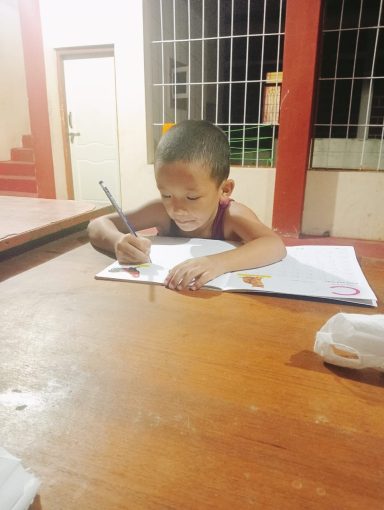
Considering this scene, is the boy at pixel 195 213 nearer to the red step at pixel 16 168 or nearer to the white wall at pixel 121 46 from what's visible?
the white wall at pixel 121 46

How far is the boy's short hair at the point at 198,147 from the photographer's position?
96 centimetres

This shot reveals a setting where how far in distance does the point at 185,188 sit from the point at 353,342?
1.94 ft

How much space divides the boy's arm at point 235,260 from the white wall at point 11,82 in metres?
5.66

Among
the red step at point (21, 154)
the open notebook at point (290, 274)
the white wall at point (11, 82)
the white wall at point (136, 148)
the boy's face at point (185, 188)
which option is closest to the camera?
the open notebook at point (290, 274)

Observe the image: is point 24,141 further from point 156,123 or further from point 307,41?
point 307,41

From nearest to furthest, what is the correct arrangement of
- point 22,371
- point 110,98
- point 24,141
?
point 22,371, point 110,98, point 24,141

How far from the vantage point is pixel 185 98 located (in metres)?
3.86

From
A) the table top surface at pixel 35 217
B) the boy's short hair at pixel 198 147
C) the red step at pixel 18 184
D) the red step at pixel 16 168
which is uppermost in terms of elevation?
the boy's short hair at pixel 198 147

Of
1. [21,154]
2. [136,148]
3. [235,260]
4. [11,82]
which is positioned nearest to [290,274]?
[235,260]

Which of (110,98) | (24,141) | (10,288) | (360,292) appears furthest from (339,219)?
(24,141)

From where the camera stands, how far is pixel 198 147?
3.24 ft

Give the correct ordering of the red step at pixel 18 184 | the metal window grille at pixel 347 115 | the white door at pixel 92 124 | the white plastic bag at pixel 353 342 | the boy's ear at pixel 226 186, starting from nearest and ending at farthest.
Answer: the white plastic bag at pixel 353 342 → the boy's ear at pixel 226 186 → the metal window grille at pixel 347 115 → the white door at pixel 92 124 → the red step at pixel 18 184

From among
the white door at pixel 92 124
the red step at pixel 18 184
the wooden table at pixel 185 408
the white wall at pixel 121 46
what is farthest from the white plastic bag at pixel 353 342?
the red step at pixel 18 184

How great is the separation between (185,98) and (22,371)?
3.82 m
